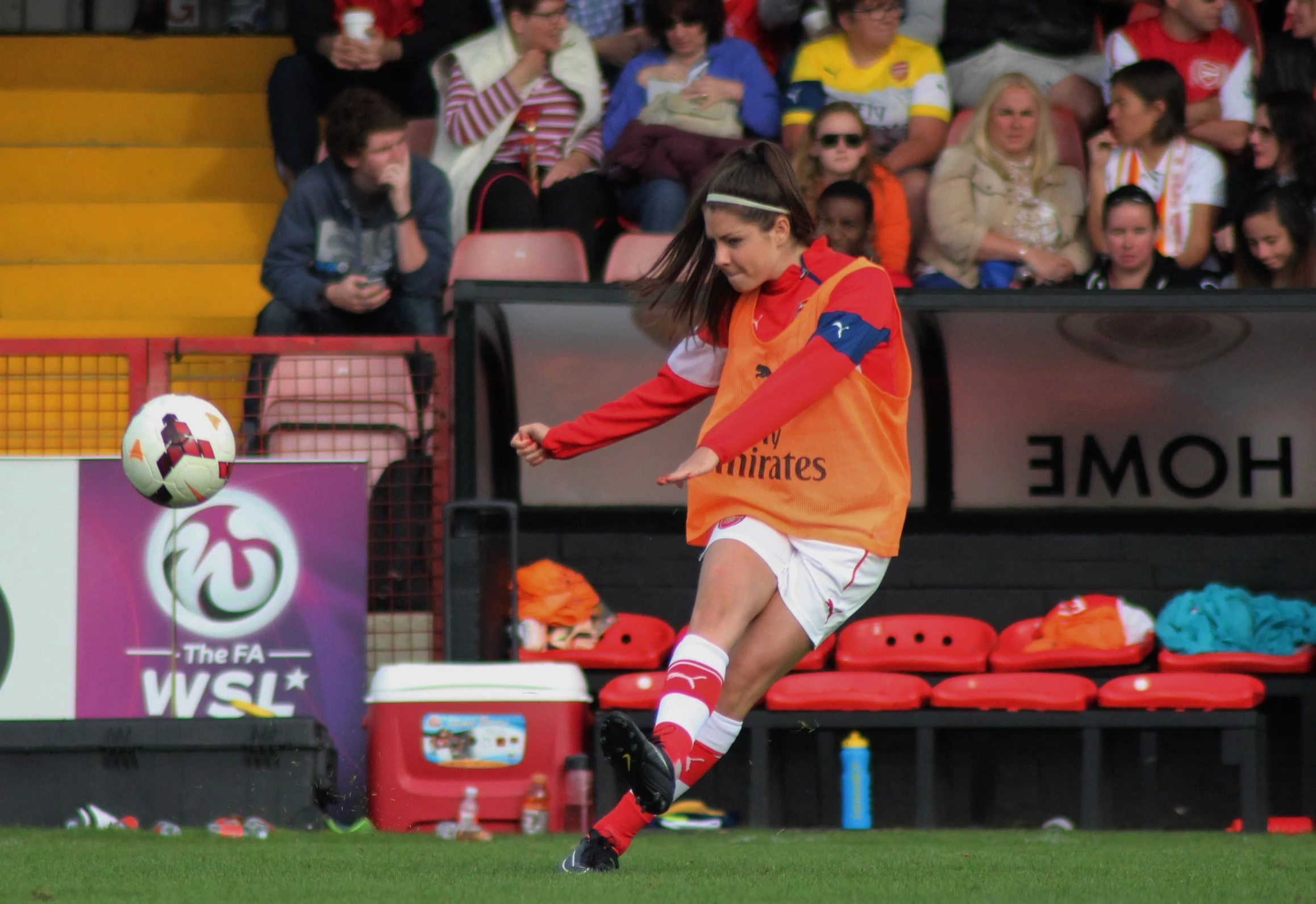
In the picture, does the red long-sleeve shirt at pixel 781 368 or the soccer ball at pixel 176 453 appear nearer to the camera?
the red long-sleeve shirt at pixel 781 368

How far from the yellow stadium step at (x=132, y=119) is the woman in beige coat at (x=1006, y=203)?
159 inches

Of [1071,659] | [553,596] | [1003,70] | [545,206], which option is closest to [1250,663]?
[1071,659]

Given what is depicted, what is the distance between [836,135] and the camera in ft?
27.8

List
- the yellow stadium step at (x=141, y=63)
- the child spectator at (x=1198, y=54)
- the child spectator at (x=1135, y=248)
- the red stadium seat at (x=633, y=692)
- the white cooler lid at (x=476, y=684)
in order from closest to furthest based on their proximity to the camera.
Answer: the white cooler lid at (x=476, y=684) → the red stadium seat at (x=633, y=692) → the child spectator at (x=1135, y=248) → the child spectator at (x=1198, y=54) → the yellow stadium step at (x=141, y=63)

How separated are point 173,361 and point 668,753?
4.55 meters

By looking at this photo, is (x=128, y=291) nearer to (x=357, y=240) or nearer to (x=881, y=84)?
(x=357, y=240)

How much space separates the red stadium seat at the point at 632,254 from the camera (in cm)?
846

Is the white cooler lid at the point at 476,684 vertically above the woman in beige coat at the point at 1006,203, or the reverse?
the woman in beige coat at the point at 1006,203

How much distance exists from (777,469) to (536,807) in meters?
2.94

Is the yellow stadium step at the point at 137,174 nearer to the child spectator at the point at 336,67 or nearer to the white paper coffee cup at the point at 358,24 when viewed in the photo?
the child spectator at the point at 336,67

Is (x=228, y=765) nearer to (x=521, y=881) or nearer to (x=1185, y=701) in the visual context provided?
(x=521, y=881)

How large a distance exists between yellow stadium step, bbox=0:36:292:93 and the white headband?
7027 millimetres

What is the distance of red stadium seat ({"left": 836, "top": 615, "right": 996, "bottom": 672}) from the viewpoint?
313 inches

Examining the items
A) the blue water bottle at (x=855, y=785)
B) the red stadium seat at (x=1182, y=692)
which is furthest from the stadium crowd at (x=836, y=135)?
the blue water bottle at (x=855, y=785)
